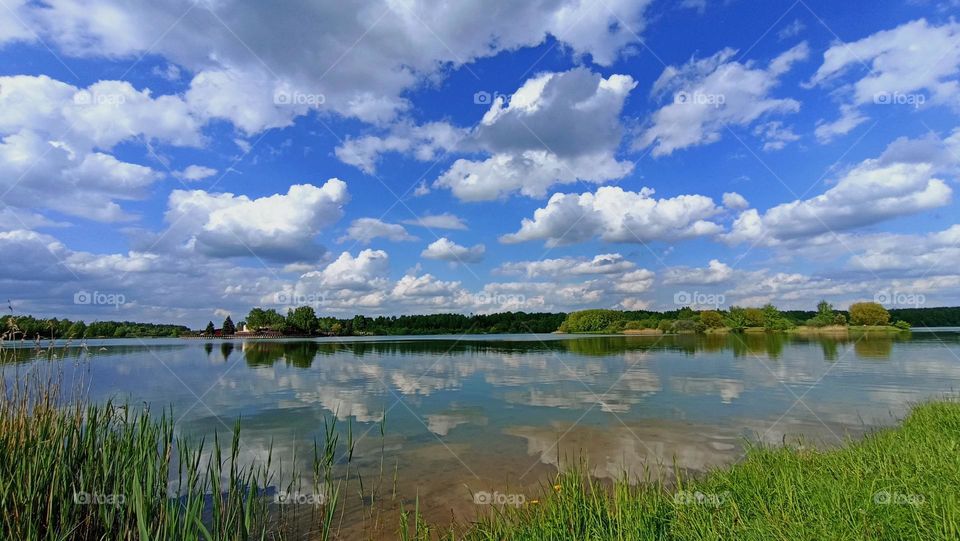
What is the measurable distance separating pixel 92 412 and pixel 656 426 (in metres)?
13.9

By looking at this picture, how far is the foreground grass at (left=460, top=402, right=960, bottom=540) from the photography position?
474 centimetres

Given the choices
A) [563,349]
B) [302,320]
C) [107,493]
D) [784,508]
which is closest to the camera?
[784,508]

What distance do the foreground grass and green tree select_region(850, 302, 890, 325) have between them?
121 meters

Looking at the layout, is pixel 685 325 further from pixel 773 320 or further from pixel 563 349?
pixel 563 349

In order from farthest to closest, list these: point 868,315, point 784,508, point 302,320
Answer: point 302,320 → point 868,315 → point 784,508

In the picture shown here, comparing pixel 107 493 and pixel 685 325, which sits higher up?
pixel 107 493

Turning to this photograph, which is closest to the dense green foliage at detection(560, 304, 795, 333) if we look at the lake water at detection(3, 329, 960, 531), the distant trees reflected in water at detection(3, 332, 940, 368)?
the distant trees reflected in water at detection(3, 332, 940, 368)

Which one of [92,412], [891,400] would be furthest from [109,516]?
[891,400]

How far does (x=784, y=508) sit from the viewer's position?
5633 millimetres

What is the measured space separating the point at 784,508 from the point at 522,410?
12.4 metres

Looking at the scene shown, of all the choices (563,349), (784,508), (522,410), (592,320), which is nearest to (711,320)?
(592,320)

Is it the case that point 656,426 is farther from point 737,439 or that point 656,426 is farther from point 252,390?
point 252,390

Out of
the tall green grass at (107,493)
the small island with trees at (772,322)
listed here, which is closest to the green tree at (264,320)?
the small island with trees at (772,322)

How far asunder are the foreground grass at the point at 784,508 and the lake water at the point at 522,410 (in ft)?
4.65
